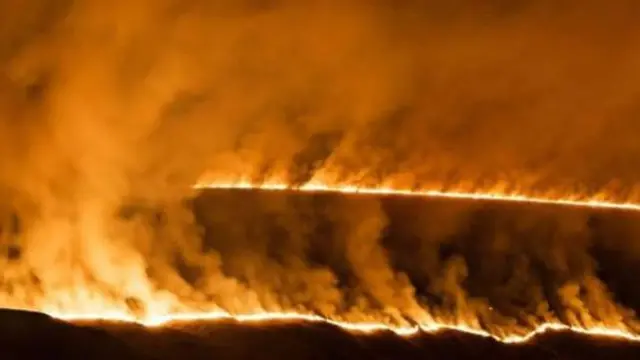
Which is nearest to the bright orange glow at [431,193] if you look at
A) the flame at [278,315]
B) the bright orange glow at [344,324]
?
the flame at [278,315]

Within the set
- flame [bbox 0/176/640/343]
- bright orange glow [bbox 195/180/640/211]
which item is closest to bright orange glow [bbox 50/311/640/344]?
flame [bbox 0/176/640/343]

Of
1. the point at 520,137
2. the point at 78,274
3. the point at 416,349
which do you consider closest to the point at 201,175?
the point at 78,274

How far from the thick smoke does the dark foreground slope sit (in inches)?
3.0

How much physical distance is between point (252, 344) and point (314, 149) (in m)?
0.62

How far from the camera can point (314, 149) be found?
293 cm

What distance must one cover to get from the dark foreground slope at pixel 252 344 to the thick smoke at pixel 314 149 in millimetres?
76

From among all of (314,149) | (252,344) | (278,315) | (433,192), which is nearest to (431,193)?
(433,192)

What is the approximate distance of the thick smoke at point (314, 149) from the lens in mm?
2736

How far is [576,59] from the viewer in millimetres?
3012

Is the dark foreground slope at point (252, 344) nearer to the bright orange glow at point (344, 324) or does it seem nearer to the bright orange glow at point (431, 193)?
the bright orange glow at point (344, 324)

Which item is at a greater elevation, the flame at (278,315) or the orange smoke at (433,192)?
the orange smoke at (433,192)

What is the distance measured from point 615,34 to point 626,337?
88cm

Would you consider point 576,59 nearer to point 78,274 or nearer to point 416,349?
point 416,349

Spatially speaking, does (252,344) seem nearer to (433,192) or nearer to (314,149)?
(314,149)
